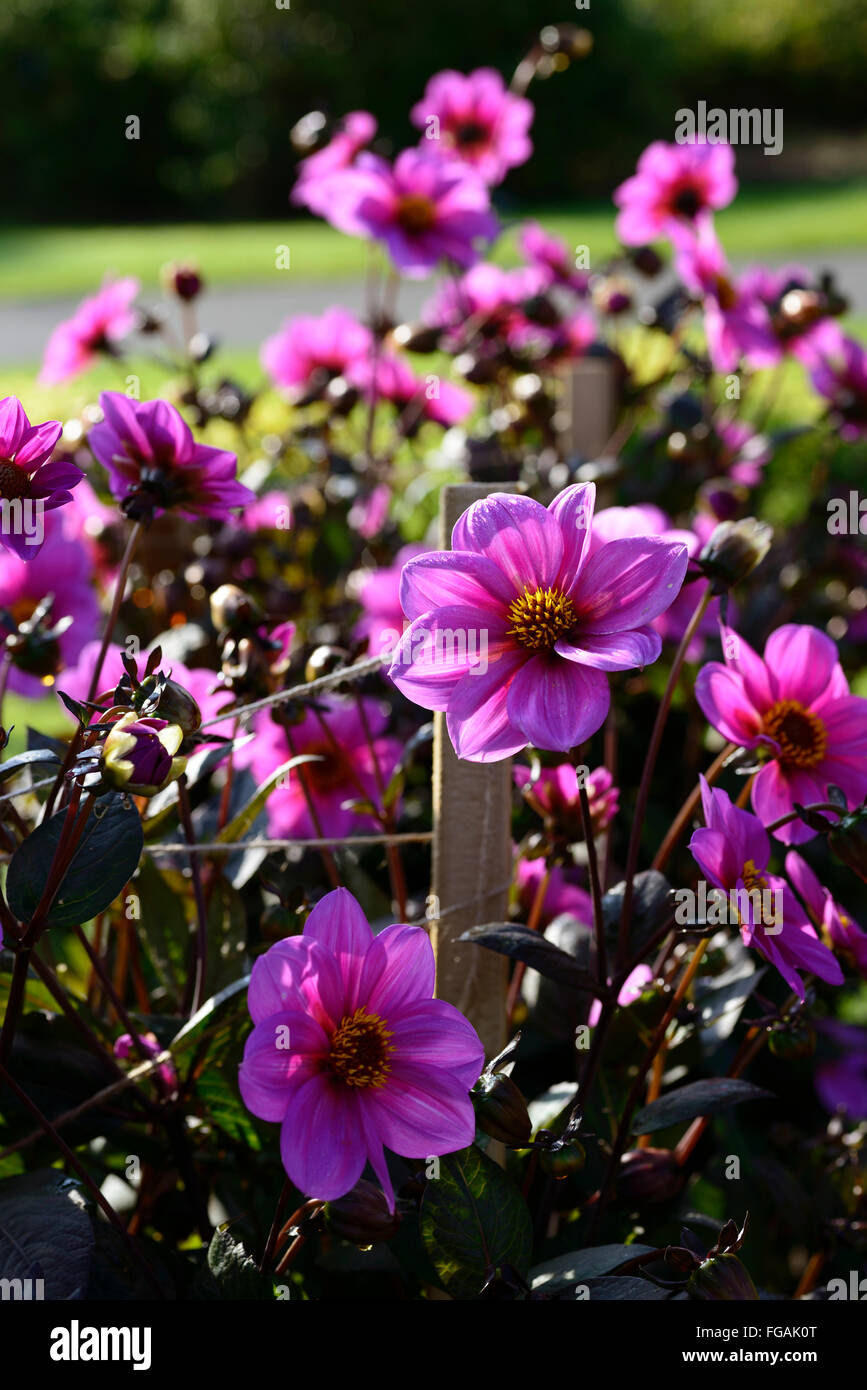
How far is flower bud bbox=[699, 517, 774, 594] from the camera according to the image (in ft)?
1.74

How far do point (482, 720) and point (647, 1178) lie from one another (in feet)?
0.73

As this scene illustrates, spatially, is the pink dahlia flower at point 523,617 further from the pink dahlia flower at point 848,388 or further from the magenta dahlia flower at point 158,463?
the pink dahlia flower at point 848,388

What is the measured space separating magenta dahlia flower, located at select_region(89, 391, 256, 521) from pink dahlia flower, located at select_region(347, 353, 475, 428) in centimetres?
78

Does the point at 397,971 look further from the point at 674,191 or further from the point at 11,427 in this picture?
the point at 674,191

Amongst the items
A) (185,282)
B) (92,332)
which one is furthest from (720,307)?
(92,332)

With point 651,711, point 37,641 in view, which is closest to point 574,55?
point 651,711

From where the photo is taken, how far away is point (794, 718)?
556 mm

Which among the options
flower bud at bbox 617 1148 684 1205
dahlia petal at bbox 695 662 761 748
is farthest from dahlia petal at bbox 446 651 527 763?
flower bud at bbox 617 1148 684 1205

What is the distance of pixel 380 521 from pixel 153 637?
29 centimetres

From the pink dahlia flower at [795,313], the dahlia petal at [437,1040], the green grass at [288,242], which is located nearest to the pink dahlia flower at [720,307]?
the pink dahlia flower at [795,313]

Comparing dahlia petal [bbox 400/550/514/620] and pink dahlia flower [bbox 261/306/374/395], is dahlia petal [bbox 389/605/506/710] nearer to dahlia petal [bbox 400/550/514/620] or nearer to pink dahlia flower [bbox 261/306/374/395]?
dahlia petal [bbox 400/550/514/620]

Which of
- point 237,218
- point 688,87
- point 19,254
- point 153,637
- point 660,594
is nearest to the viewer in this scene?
point 660,594

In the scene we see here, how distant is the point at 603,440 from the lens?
140 cm

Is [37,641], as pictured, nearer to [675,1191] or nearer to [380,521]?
[675,1191]
